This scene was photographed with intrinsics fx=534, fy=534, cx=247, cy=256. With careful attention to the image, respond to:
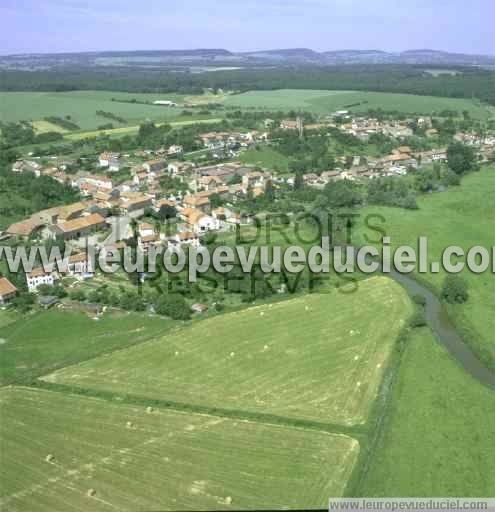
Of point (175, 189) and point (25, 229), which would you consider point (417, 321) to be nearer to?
point (25, 229)

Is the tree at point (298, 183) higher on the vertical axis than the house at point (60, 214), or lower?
higher

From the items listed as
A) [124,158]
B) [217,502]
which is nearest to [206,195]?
[124,158]

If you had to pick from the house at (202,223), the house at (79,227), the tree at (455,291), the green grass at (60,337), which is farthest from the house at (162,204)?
the tree at (455,291)

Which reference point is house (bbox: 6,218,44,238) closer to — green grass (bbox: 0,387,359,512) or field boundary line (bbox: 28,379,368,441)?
field boundary line (bbox: 28,379,368,441)

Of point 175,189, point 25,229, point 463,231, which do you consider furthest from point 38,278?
point 463,231

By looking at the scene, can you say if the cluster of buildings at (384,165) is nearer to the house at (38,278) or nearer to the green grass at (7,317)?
the house at (38,278)

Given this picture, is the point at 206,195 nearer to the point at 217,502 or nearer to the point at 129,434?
the point at 129,434
